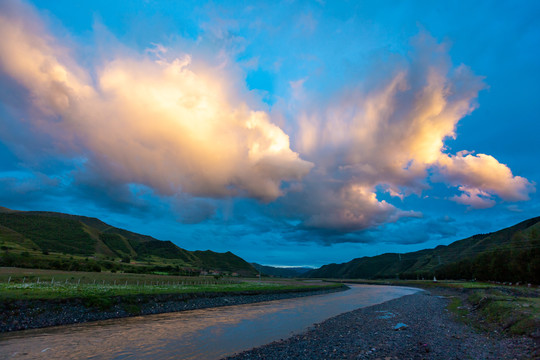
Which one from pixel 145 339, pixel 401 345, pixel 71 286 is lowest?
pixel 145 339

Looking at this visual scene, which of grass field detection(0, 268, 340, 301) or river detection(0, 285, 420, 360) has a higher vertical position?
grass field detection(0, 268, 340, 301)

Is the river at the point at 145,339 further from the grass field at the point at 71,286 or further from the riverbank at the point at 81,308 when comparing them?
the grass field at the point at 71,286

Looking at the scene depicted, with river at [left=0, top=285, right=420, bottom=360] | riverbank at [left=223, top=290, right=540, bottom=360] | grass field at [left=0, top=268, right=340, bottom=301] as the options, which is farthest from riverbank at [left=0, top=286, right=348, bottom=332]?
riverbank at [left=223, top=290, right=540, bottom=360]

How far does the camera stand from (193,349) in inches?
862

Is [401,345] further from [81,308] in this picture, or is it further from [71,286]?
[71,286]

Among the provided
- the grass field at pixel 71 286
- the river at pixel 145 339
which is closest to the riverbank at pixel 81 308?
the grass field at pixel 71 286

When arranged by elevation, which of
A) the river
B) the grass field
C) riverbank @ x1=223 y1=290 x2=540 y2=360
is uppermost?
the grass field

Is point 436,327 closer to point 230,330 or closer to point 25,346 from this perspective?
point 230,330

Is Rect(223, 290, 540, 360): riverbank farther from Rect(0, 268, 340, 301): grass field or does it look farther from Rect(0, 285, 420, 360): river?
Rect(0, 268, 340, 301): grass field

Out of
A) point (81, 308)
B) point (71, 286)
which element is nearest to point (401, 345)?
point (81, 308)

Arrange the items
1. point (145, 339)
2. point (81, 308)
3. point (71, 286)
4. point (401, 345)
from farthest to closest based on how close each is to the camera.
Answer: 1. point (71, 286)
2. point (81, 308)
3. point (145, 339)
4. point (401, 345)

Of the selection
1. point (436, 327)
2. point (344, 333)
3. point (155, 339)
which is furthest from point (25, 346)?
point (436, 327)

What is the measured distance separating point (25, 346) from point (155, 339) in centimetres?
981

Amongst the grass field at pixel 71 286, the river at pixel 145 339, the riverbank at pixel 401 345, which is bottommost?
the river at pixel 145 339
